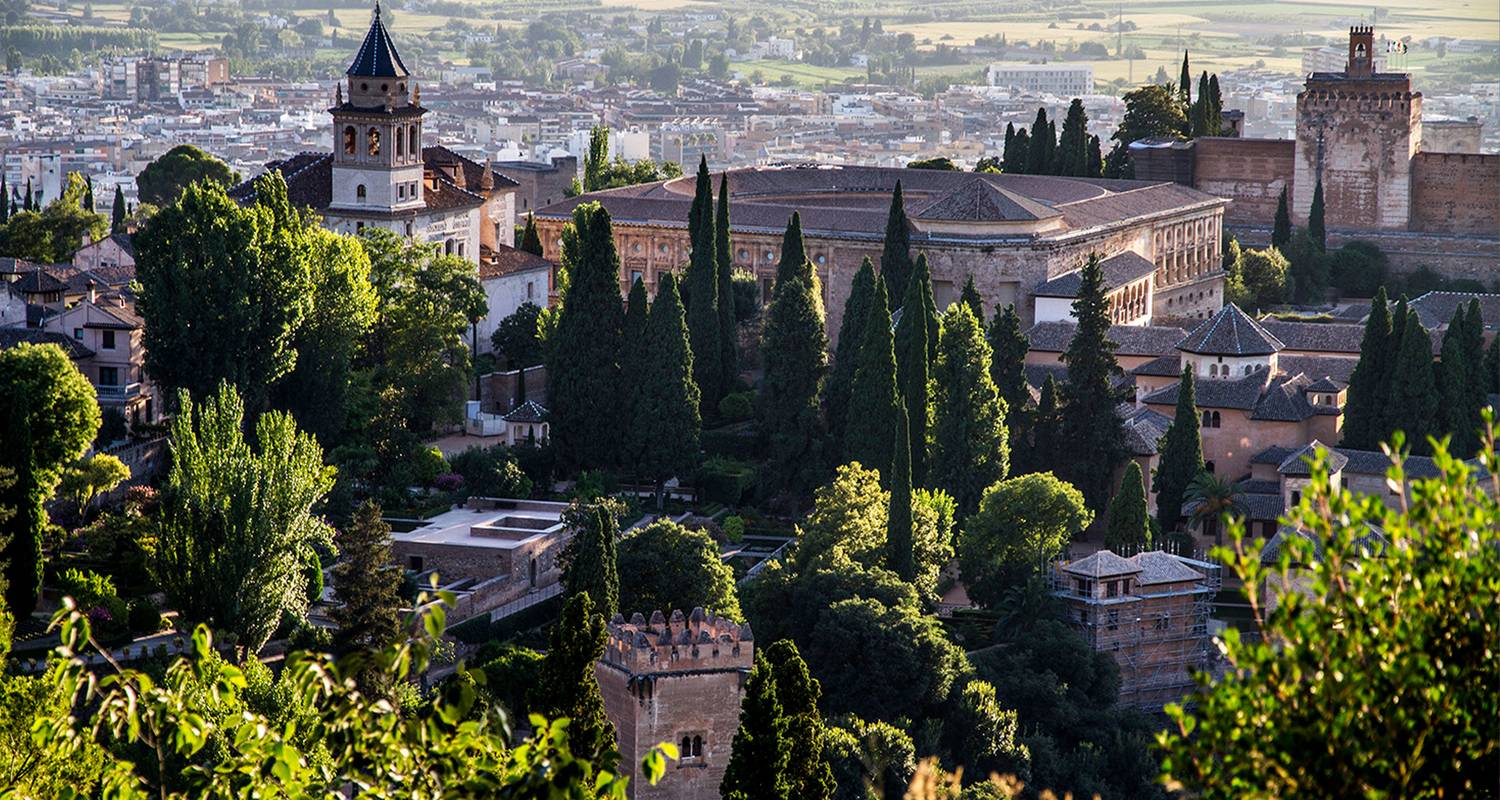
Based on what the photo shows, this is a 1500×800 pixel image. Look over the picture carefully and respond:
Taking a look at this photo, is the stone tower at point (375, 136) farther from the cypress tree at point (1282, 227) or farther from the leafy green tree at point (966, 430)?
the cypress tree at point (1282, 227)

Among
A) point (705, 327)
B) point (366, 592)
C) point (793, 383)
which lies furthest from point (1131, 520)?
point (366, 592)

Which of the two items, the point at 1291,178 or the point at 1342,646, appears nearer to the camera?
the point at 1342,646

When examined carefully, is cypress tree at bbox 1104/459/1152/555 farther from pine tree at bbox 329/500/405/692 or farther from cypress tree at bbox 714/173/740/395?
pine tree at bbox 329/500/405/692

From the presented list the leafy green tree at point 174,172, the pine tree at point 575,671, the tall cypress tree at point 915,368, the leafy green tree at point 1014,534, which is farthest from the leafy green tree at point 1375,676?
the leafy green tree at point 174,172

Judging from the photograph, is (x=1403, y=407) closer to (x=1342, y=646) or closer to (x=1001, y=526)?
(x=1001, y=526)

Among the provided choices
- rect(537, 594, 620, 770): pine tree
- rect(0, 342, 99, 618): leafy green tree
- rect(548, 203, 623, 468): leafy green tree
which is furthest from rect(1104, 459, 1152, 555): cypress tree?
rect(0, 342, 99, 618): leafy green tree

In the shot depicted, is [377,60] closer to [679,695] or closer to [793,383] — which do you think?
[793,383]

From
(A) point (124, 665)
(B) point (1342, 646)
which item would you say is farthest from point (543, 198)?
(B) point (1342, 646)
